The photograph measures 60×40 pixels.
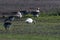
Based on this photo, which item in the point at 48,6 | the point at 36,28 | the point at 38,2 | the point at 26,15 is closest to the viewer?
the point at 36,28

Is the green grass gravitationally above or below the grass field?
above

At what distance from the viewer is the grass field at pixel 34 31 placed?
17.6 metres

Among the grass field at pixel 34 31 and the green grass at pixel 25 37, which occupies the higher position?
the green grass at pixel 25 37

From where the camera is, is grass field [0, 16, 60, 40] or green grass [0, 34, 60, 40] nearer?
green grass [0, 34, 60, 40]

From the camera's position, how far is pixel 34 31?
19453 mm

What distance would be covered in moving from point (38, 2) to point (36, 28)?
14.8 metres

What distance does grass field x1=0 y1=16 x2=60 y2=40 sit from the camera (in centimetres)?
1756

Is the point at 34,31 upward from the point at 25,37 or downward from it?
downward

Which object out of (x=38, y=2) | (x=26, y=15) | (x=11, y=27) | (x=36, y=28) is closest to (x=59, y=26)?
(x=36, y=28)

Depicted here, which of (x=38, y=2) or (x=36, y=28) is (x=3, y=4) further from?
(x=36, y=28)

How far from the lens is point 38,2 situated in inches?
1385

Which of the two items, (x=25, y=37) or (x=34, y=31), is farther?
(x=34, y=31)

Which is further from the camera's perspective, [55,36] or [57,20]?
[57,20]

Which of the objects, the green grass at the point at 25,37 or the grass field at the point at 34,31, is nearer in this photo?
the green grass at the point at 25,37
